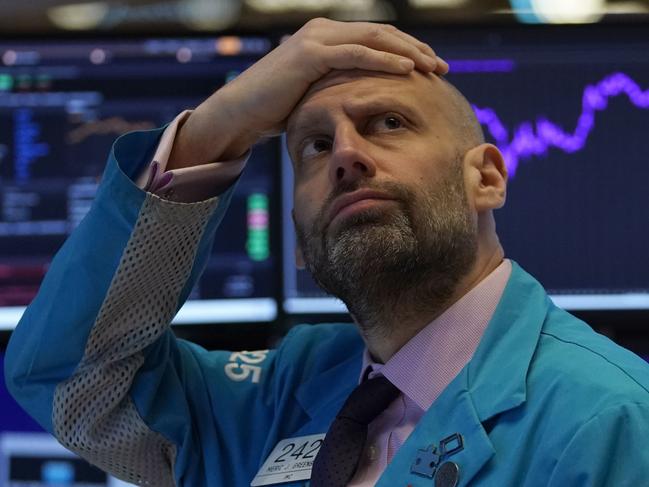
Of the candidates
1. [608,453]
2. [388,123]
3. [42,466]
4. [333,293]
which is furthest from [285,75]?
[42,466]

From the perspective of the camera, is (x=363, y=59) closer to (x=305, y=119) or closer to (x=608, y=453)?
(x=305, y=119)

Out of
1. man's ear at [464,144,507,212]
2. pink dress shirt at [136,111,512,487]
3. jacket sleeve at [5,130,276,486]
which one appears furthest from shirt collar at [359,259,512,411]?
jacket sleeve at [5,130,276,486]

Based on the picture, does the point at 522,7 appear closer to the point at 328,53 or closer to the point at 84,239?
the point at 328,53

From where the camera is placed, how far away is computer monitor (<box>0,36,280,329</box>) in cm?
231

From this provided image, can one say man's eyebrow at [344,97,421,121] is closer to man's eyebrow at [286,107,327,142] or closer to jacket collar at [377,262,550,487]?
man's eyebrow at [286,107,327,142]

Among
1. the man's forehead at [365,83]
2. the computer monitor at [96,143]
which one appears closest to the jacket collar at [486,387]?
the man's forehead at [365,83]

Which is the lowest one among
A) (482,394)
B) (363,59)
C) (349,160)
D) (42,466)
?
(42,466)

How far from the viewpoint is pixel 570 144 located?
228 cm

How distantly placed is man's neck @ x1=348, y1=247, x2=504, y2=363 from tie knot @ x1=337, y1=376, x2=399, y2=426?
6 centimetres

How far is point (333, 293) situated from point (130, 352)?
32cm

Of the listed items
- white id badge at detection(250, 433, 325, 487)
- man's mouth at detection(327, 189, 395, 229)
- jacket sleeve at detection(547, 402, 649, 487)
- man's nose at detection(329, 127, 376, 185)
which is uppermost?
man's nose at detection(329, 127, 376, 185)

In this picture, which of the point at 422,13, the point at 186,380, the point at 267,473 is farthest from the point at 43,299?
the point at 422,13

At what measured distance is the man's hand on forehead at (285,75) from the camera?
1.54 meters

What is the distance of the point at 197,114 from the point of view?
1640 millimetres
